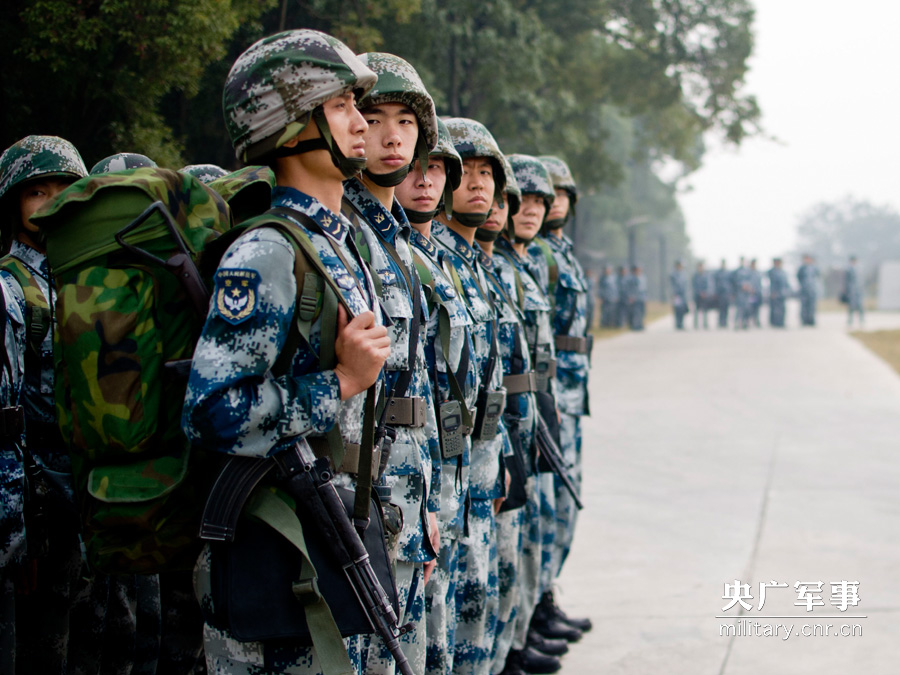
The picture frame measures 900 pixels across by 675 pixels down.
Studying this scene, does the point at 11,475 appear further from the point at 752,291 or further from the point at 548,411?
the point at 752,291

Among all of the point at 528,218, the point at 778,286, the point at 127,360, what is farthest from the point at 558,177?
the point at 778,286

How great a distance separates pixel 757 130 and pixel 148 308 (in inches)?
961

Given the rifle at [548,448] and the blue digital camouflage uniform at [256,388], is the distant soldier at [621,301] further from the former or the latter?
the blue digital camouflage uniform at [256,388]

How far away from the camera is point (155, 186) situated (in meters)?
2.01

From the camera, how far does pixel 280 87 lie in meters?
2.13

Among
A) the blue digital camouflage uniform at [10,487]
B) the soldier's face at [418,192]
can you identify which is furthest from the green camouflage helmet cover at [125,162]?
the soldier's face at [418,192]

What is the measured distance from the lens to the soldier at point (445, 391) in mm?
3033

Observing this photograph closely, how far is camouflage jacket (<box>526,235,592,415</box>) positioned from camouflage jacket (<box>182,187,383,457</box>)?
3.13 metres

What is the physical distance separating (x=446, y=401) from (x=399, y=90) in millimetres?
944

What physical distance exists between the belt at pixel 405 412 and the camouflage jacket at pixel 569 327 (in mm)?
2561

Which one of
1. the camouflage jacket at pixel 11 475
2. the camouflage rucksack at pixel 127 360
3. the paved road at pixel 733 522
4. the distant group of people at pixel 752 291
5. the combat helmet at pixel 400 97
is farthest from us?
the distant group of people at pixel 752 291

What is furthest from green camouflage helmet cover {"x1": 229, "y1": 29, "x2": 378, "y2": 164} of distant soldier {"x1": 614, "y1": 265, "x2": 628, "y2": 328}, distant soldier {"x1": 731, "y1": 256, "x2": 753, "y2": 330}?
distant soldier {"x1": 614, "y1": 265, "x2": 628, "y2": 328}

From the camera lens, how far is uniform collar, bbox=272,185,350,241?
217 cm

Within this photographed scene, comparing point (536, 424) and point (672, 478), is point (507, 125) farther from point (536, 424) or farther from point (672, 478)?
point (536, 424)
